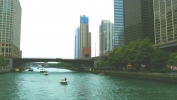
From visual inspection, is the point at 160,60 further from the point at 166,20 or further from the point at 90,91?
the point at 166,20

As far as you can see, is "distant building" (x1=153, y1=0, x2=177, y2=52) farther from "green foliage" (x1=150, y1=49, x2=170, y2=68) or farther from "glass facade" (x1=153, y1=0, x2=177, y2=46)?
"green foliage" (x1=150, y1=49, x2=170, y2=68)

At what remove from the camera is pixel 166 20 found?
623ft

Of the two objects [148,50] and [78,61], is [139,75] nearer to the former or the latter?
[148,50]

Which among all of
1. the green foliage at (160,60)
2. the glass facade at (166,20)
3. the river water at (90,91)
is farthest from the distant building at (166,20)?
the river water at (90,91)

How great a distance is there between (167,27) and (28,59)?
115 meters

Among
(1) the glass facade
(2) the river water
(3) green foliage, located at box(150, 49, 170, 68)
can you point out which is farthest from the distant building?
(2) the river water

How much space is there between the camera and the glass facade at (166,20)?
181375mm

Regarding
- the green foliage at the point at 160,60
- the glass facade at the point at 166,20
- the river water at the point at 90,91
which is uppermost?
the glass facade at the point at 166,20

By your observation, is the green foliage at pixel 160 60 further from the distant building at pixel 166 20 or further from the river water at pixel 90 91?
the distant building at pixel 166 20

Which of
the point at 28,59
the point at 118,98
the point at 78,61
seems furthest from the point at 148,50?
the point at 28,59

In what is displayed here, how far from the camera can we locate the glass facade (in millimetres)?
181375

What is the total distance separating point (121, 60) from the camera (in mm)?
115312

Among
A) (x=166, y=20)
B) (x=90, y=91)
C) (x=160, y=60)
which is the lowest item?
(x=90, y=91)

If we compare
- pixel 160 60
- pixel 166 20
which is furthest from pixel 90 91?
pixel 166 20
